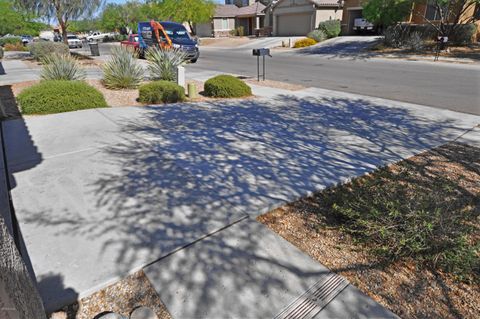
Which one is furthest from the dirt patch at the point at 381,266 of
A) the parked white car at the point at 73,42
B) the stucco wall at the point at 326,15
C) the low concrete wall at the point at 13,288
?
the parked white car at the point at 73,42

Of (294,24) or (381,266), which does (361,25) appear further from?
(381,266)

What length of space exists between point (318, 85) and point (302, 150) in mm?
7289

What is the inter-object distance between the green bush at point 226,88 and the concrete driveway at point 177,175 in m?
1.36

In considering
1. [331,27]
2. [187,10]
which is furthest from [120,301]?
[187,10]

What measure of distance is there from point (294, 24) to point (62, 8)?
27480mm

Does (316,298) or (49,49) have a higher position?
(49,49)

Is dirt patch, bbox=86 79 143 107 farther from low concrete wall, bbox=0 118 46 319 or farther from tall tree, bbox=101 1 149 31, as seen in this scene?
tall tree, bbox=101 1 149 31

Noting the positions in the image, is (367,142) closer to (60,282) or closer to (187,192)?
(187,192)

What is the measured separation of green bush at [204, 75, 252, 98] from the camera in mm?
9092

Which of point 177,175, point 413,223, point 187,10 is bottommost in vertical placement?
point 177,175

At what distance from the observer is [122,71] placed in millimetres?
9914

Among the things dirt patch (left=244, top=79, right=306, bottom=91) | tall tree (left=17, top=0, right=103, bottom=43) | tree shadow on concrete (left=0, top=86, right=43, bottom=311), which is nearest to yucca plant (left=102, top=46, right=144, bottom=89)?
tree shadow on concrete (left=0, top=86, right=43, bottom=311)

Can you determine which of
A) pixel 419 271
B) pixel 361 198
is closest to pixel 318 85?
pixel 361 198

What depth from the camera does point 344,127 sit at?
639 centimetres
